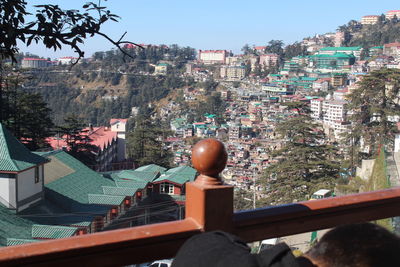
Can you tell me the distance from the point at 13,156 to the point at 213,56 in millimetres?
83895

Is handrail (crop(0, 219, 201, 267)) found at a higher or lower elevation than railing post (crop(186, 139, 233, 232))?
lower

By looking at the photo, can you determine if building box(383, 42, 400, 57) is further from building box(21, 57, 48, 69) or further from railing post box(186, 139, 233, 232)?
railing post box(186, 139, 233, 232)

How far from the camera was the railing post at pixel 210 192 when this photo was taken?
855 millimetres

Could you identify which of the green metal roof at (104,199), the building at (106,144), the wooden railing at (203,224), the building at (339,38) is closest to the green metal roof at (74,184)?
the green metal roof at (104,199)

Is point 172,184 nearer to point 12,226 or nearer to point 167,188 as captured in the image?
point 167,188

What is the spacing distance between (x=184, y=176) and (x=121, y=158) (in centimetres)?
1244

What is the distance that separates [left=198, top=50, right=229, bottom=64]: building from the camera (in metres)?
88.2

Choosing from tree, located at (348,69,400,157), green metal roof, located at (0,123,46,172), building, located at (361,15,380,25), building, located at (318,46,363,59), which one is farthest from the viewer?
building, located at (361,15,380,25)

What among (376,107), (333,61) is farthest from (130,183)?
(333,61)

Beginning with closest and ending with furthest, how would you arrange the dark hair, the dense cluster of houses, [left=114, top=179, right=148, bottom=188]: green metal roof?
the dark hair < the dense cluster of houses < [left=114, top=179, right=148, bottom=188]: green metal roof

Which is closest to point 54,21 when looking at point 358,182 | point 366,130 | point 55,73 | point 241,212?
point 241,212

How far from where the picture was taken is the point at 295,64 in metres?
70.4

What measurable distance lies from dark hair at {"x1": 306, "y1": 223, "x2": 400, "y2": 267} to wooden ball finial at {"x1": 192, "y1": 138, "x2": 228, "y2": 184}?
0.95ft

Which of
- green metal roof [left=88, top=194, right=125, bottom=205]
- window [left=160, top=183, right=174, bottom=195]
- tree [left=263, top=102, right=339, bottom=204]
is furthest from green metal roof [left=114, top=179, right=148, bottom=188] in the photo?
tree [left=263, top=102, right=339, bottom=204]
